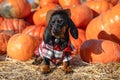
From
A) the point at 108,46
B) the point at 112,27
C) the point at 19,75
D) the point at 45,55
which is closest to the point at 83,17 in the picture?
the point at 112,27

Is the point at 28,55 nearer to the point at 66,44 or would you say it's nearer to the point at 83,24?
the point at 66,44

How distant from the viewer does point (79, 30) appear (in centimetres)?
552

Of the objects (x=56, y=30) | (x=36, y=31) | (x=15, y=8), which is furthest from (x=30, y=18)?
(x=56, y=30)

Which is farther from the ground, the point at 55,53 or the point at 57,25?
the point at 57,25

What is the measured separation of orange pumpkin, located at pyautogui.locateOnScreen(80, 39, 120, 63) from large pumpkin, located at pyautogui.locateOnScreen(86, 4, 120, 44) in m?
0.48

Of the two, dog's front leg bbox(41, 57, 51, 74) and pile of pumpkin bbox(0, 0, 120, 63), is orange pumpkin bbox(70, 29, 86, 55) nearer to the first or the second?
pile of pumpkin bbox(0, 0, 120, 63)

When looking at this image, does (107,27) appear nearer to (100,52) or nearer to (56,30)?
(100,52)

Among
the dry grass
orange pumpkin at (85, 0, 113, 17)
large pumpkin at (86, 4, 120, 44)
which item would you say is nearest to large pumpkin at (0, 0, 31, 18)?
orange pumpkin at (85, 0, 113, 17)

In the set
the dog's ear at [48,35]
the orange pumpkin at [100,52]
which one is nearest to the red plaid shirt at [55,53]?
the dog's ear at [48,35]

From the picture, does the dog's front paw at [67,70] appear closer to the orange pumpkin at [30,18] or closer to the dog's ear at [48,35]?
the dog's ear at [48,35]

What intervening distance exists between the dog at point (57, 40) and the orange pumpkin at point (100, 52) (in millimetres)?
438

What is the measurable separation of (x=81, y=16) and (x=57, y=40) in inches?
61.3

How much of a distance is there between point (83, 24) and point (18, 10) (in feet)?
4.37

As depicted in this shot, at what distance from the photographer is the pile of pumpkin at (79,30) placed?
457 centimetres
